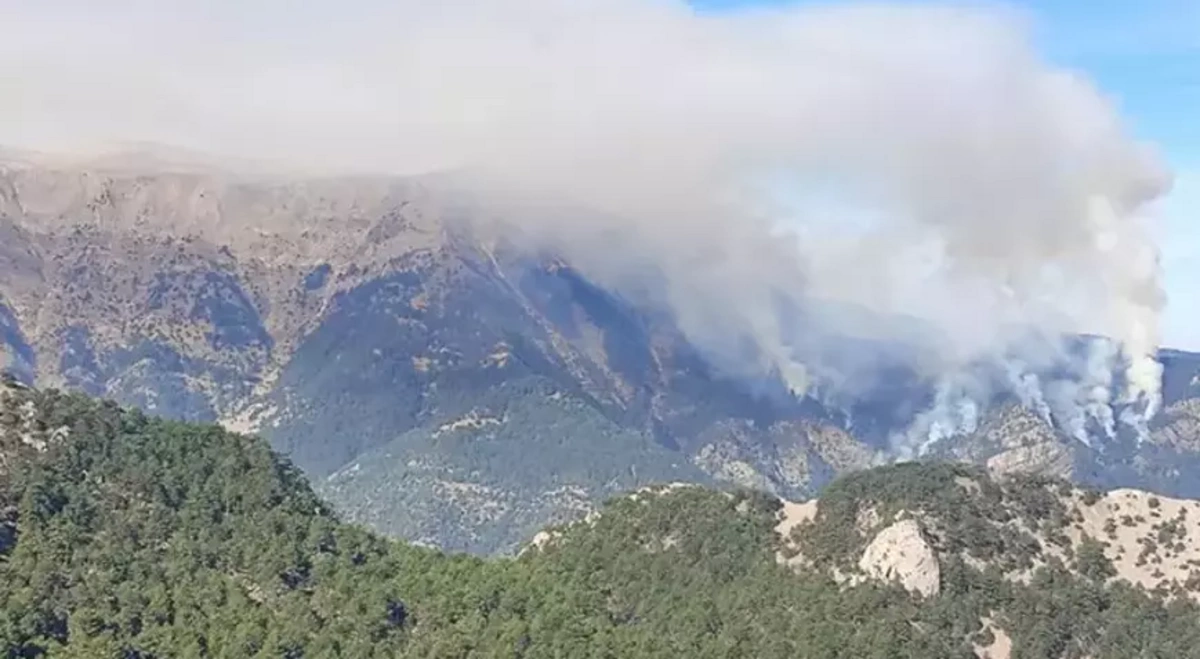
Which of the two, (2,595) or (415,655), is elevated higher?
(2,595)

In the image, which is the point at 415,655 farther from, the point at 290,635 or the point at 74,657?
the point at 74,657

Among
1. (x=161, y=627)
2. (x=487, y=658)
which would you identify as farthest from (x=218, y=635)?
(x=487, y=658)

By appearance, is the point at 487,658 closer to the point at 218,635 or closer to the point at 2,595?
the point at 218,635

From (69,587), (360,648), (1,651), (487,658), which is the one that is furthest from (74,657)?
(487,658)

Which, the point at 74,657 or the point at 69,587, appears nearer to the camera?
the point at 74,657

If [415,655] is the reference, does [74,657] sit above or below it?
above

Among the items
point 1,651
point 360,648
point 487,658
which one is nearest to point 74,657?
point 1,651

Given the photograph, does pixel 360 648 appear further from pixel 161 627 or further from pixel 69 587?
pixel 69 587

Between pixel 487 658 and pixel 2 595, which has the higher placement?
pixel 2 595

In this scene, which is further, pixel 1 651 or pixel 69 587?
pixel 69 587
